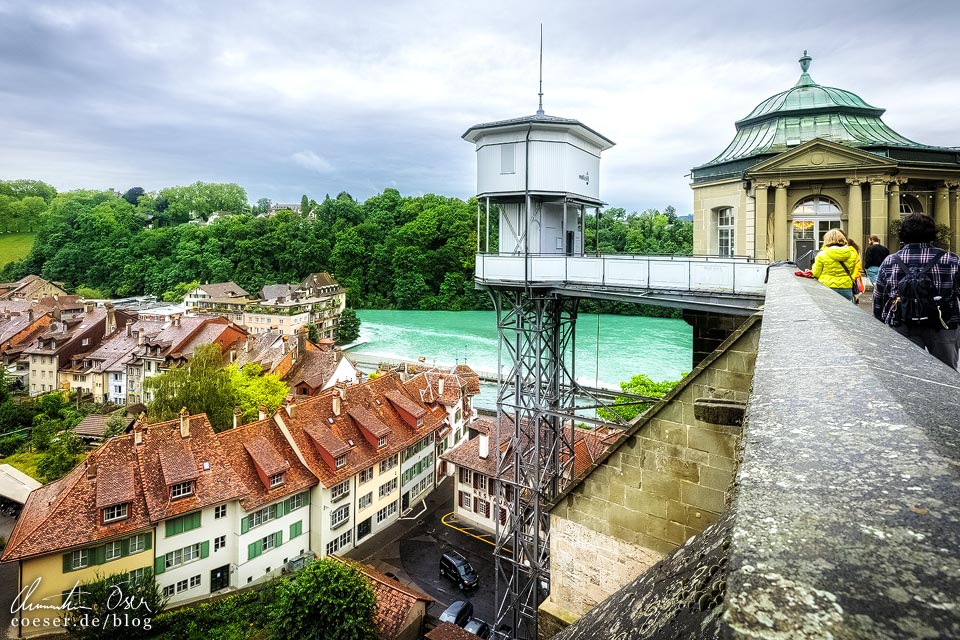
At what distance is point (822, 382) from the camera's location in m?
1.38

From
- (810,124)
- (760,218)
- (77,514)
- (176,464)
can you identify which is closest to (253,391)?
(176,464)

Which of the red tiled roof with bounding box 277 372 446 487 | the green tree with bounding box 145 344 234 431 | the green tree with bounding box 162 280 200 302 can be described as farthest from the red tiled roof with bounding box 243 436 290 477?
the green tree with bounding box 162 280 200 302

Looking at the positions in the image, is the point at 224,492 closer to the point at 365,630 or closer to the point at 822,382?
the point at 365,630

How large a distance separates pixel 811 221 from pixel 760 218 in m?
0.82

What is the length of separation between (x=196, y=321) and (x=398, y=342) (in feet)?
66.5

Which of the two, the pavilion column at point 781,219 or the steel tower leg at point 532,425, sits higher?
the pavilion column at point 781,219

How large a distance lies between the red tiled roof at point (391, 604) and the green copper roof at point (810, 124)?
1165cm

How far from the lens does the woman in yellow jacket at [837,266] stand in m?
4.84

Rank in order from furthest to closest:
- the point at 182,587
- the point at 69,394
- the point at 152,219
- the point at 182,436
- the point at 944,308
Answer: the point at 152,219 → the point at 69,394 → the point at 182,436 → the point at 182,587 → the point at 944,308

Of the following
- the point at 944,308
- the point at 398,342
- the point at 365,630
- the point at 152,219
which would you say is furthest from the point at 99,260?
the point at 944,308

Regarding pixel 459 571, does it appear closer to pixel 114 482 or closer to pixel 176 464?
pixel 176 464

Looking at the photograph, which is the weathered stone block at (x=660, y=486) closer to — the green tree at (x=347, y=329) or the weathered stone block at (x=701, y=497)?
the weathered stone block at (x=701, y=497)

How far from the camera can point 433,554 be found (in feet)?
58.9

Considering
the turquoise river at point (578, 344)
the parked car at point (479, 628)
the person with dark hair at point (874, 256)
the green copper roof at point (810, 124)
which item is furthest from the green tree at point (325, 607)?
the turquoise river at point (578, 344)
